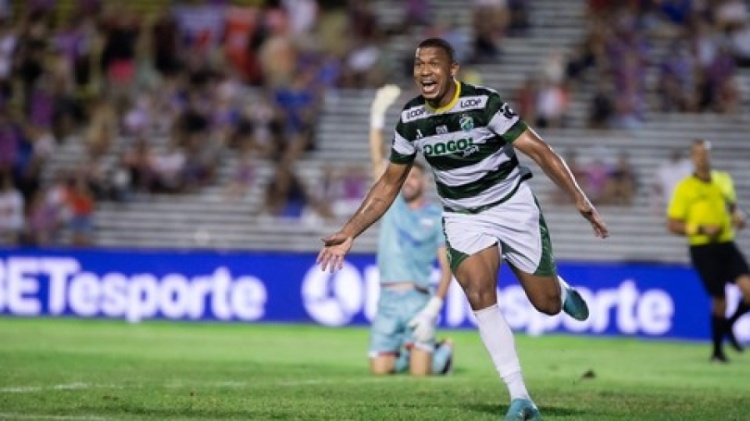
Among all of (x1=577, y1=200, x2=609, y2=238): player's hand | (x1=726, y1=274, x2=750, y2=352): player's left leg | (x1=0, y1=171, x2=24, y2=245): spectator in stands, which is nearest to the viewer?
(x1=577, y1=200, x2=609, y2=238): player's hand

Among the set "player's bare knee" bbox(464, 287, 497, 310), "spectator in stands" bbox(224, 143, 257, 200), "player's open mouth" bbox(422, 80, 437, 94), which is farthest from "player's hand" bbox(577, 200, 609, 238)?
"spectator in stands" bbox(224, 143, 257, 200)

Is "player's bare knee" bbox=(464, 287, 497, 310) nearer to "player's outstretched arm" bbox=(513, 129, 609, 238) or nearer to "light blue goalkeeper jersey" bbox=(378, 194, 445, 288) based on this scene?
"player's outstretched arm" bbox=(513, 129, 609, 238)

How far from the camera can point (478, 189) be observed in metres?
12.8

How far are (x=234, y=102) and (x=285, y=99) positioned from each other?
111 centimetres

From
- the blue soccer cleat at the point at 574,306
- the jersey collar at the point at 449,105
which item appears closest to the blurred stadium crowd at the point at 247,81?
the blue soccer cleat at the point at 574,306

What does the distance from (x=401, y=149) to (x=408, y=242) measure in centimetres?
543

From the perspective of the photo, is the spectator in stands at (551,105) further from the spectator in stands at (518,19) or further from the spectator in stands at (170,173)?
the spectator in stands at (170,173)

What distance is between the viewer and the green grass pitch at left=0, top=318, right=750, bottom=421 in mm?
12969

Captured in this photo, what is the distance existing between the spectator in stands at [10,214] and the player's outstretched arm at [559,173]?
20.9 meters

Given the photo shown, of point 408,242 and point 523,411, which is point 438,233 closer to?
point 408,242

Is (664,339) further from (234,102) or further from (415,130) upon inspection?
(415,130)

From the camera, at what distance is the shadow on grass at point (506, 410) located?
12.9 metres

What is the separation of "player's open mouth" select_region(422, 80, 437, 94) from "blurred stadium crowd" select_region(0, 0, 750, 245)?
18232mm

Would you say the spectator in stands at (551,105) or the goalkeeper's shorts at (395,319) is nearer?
the goalkeeper's shorts at (395,319)
